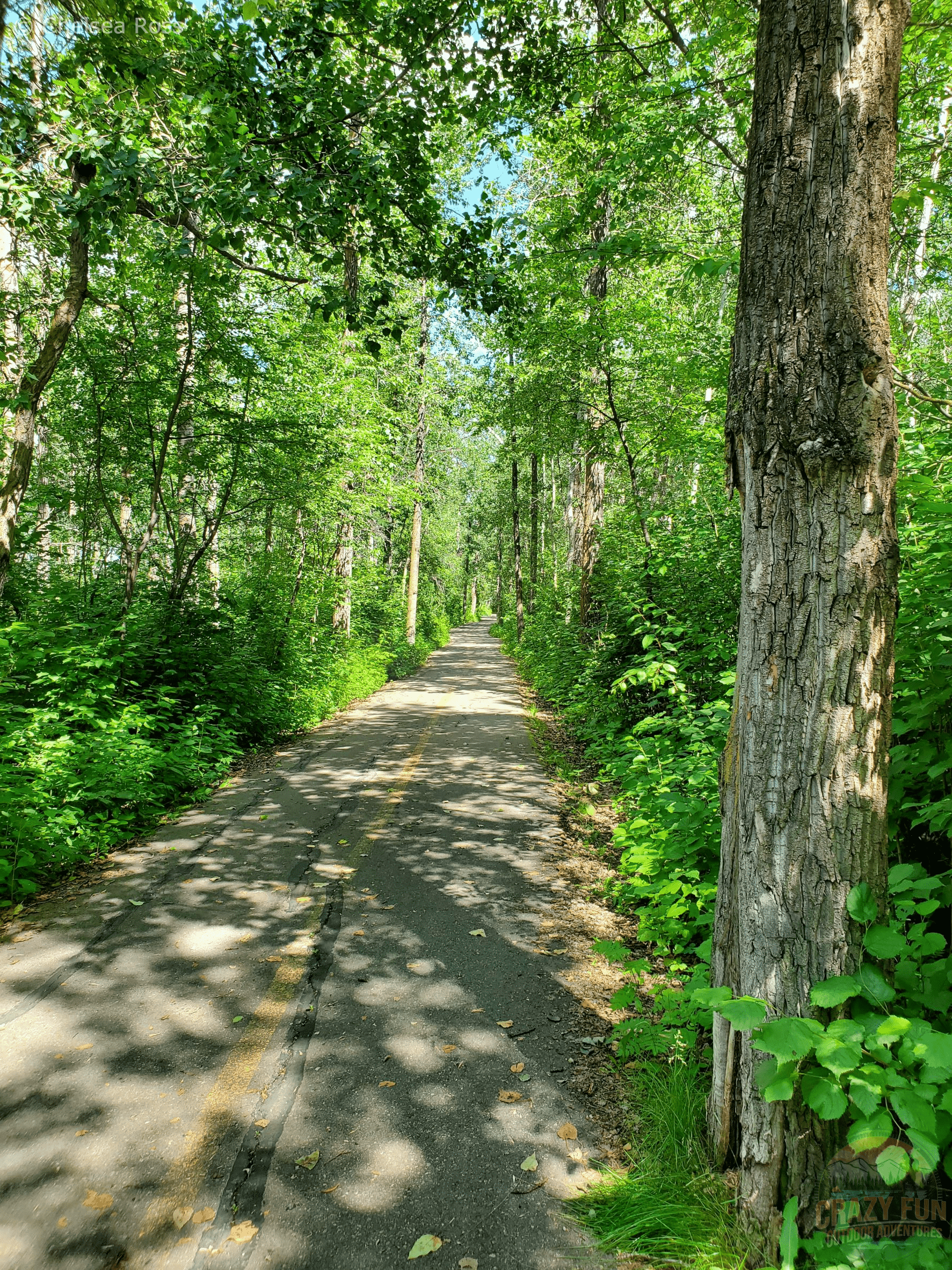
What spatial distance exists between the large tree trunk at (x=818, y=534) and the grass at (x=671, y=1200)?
5.7 inches

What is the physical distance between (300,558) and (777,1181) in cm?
1229

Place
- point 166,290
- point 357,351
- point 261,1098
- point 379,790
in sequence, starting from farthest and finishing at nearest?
point 357,351 → point 166,290 → point 379,790 → point 261,1098

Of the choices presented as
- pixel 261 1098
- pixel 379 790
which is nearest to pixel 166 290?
pixel 379 790

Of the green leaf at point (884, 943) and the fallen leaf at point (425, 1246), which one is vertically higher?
the green leaf at point (884, 943)

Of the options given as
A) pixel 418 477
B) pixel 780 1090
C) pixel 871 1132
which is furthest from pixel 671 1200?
pixel 418 477

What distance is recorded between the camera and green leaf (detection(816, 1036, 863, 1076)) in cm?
181

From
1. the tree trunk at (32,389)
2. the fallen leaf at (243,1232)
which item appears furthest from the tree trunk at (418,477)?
the fallen leaf at (243,1232)

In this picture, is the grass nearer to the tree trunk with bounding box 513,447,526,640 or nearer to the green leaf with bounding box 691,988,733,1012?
the green leaf with bounding box 691,988,733,1012

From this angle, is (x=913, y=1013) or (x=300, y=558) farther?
(x=300, y=558)

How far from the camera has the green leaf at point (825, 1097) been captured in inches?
70.4

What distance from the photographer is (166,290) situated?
327 inches

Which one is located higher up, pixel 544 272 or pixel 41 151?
pixel 544 272

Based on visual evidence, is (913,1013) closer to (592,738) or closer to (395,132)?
(395,132)

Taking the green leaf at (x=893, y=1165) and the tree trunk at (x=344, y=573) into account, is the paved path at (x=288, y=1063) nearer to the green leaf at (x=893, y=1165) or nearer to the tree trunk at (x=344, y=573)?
the green leaf at (x=893, y=1165)
